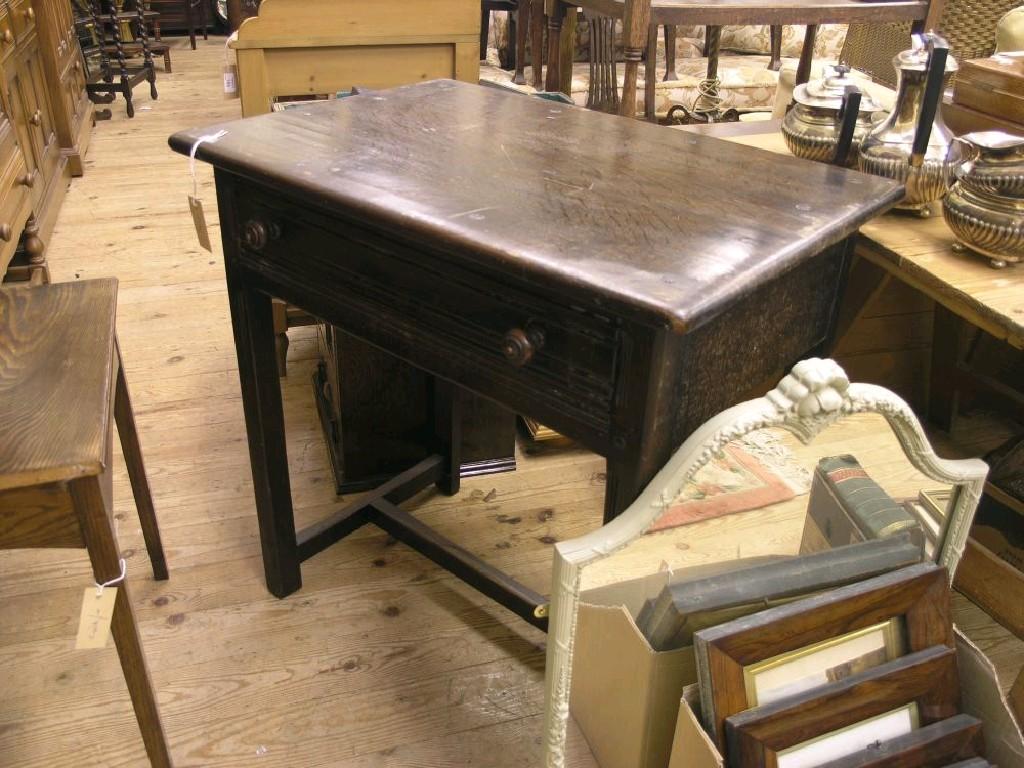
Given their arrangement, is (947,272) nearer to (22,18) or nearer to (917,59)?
(917,59)

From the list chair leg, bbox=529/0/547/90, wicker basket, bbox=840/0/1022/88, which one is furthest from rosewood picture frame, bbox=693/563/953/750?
chair leg, bbox=529/0/547/90

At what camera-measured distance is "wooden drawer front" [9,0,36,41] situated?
2.83 meters

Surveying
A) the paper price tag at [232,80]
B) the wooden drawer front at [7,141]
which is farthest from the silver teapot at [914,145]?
the wooden drawer front at [7,141]

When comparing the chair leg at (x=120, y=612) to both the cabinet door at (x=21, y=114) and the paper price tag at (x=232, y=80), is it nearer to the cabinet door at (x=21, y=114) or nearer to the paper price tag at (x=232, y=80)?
the paper price tag at (x=232, y=80)

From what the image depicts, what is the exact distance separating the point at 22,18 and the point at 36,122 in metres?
0.38

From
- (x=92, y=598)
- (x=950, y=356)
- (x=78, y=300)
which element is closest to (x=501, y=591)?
(x=92, y=598)

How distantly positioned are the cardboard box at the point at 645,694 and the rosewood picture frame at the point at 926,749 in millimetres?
40

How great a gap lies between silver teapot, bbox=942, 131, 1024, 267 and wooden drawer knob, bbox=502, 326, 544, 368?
2.40ft

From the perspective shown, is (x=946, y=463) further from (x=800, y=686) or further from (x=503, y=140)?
(x=503, y=140)

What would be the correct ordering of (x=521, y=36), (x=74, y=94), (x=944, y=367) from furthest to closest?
(x=521, y=36)
(x=74, y=94)
(x=944, y=367)

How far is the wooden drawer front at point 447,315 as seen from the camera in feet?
2.90

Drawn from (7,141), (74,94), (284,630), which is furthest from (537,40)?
(284,630)

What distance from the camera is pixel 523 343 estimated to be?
90 centimetres

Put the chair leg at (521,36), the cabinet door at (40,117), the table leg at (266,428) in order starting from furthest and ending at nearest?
the chair leg at (521,36) < the cabinet door at (40,117) < the table leg at (266,428)
